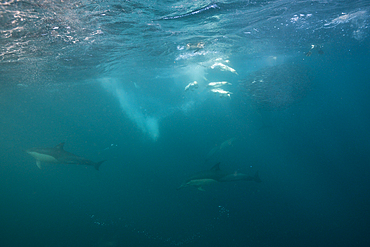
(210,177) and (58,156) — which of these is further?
(58,156)

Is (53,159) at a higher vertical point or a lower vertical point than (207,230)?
higher

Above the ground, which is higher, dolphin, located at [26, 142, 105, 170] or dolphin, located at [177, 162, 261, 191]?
dolphin, located at [26, 142, 105, 170]

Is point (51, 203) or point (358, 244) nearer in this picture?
point (358, 244)

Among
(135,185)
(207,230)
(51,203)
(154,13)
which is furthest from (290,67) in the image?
(51,203)

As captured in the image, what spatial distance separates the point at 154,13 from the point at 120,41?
5048 mm

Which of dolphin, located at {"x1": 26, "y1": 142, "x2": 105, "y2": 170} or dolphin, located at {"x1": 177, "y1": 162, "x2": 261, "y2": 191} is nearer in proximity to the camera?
dolphin, located at {"x1": 177, "y1": 162, "x2": 261, "y2": 191}

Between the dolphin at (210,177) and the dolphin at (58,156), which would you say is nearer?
the dolphin at (210,177)

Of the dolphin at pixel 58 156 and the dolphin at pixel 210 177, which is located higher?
the dolphin at pixel 58 156

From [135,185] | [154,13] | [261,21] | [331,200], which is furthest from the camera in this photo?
[135,185]

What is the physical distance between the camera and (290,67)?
21.0 metres

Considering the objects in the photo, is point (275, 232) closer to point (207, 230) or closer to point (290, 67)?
point (207, 230)

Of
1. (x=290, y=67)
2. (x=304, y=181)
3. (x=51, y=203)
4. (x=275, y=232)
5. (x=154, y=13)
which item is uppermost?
(x=154, y=13)

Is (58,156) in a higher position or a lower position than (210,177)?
higher

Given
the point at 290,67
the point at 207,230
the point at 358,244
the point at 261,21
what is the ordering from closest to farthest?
the point at 358,244 → the point at 207,230 → the point at 261,21 → the point at 290,67
